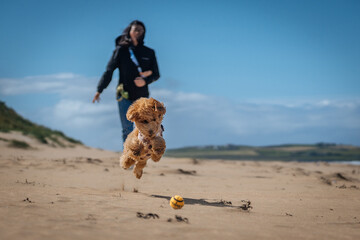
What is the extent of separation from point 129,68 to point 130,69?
3 cm

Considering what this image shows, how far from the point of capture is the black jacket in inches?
Result: 271

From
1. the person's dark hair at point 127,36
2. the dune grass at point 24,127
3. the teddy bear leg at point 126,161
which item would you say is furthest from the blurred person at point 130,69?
the dune grass at point 24,127

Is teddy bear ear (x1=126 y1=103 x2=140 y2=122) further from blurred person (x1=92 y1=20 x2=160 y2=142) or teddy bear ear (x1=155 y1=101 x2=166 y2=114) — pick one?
blurred person (x1=92 y1=20 x2=160 y2=142)

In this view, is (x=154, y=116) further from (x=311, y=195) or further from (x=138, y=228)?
(x=311, y=195)

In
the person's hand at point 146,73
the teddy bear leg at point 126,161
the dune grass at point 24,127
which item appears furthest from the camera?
the dune grass at point 24,127

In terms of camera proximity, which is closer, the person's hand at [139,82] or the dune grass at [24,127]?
the person's hand at [139,82]

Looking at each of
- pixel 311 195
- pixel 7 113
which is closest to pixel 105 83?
pixel 311 195

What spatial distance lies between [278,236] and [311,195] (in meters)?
4.29

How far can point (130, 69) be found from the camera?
6.97m

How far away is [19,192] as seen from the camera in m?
5.12

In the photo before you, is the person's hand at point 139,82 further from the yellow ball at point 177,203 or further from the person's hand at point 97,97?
the yellow ball at point 177,203

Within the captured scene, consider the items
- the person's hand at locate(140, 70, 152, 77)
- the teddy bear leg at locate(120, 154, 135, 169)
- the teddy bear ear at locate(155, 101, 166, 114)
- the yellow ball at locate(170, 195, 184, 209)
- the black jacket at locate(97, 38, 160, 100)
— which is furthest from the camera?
the person's hand at locate(140, 70, 152, 77)

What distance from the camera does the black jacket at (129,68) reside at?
6887mm

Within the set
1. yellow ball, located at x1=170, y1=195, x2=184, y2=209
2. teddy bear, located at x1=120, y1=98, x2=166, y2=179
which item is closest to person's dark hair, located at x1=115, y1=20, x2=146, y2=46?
teddy bear, located at x1=120, y1=98, x2=166, y2=179
